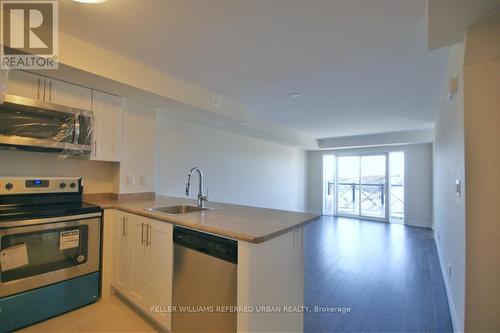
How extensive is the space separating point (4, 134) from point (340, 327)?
124 inches

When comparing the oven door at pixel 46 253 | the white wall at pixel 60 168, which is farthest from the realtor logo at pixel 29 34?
the oven door at pixel 46 253

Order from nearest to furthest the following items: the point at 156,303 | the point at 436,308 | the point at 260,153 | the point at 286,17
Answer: the point at 286,17
the point at 156,303
the point at 436,308
the point at 260,153

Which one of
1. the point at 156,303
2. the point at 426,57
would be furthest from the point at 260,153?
the point at 156,303

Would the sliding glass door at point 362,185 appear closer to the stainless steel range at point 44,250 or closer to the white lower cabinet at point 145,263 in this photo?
the white lower cabinet at point 145,263

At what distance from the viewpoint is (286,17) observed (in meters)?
1.61

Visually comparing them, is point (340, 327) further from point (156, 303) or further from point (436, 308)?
point (156, 303)

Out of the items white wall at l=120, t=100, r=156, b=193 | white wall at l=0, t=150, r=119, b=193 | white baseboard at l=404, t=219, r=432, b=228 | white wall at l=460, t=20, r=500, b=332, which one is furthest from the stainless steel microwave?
white baseboard at l=404, t=219, r=432, b=228

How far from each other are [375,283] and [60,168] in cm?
378

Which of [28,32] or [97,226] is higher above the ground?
[28,32]

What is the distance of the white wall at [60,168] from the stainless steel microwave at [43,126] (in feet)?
0.73

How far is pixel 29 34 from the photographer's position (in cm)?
170

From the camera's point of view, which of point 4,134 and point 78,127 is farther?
point 78,127

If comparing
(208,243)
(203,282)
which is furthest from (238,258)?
(203,282)

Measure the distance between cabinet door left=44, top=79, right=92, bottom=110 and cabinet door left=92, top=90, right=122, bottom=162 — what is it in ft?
0.25
